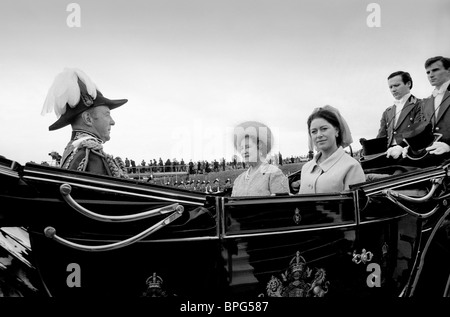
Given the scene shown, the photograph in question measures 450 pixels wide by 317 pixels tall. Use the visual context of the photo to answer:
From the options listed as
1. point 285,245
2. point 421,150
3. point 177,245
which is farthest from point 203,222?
point 421,150

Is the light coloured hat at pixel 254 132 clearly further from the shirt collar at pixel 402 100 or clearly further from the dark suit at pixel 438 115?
the shirt collar at pixel 402 100

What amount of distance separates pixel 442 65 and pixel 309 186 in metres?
1.38

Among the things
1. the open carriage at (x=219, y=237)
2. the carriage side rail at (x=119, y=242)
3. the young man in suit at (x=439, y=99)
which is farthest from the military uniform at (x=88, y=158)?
the young man in suit at (x=439, y=99)

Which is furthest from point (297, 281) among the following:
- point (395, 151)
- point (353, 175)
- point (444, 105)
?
point (444, 105)

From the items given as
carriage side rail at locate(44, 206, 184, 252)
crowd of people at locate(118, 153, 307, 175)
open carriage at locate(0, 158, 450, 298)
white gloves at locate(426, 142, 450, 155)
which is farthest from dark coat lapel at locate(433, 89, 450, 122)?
carriage side rail at locate(44, 206, 184, 252)

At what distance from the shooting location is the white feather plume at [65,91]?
211cm

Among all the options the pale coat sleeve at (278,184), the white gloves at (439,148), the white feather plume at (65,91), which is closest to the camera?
the white feather plume at (65,91)

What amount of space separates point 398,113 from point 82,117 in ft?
7.89

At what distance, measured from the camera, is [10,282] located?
1.90 m

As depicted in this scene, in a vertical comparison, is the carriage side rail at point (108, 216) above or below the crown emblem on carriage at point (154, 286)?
above

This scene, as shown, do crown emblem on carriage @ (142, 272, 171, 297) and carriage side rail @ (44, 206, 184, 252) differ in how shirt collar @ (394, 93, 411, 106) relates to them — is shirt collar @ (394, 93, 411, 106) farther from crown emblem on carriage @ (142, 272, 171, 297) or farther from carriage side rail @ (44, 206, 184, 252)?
crown emblem on carriage @ (142, 272, 171, 297)

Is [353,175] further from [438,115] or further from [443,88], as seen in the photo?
[443,88]

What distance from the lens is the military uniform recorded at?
2145 millimetres
